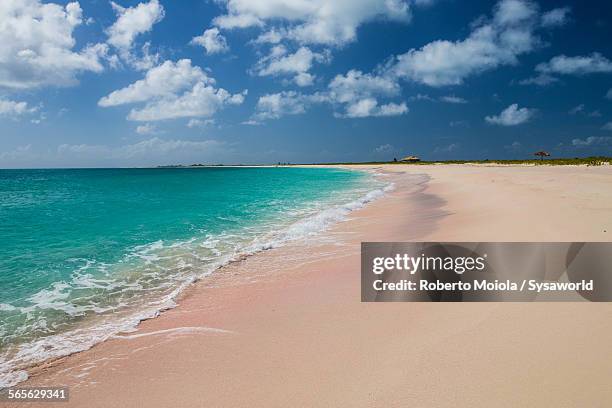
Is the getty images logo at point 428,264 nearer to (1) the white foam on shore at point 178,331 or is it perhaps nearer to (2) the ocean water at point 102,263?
(1) the white foam on shore at point 178,331

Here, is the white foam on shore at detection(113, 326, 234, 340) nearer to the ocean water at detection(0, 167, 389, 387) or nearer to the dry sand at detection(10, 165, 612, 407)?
the dry sand at detection(10, 165, 612, 407)

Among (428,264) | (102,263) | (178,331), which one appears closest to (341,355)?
(178,331)

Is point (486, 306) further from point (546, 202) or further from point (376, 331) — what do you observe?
point (546, 202)

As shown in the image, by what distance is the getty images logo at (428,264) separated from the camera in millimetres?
5685

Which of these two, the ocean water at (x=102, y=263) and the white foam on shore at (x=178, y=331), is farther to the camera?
the ocean water at (x=102, y=263)

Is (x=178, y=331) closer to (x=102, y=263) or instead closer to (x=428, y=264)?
(x=428, y=264)

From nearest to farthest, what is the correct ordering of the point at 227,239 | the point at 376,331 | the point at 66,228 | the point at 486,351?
the point at 486,351, the point at 376,331, the point at 227,239, the point at 66,228

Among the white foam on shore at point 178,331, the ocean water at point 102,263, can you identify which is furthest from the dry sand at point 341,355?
the ocean water at point 102,263

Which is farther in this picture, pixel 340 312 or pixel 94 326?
pixel 94 326

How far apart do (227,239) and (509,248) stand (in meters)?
7.56

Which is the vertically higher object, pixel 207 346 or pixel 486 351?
pixel 486 351

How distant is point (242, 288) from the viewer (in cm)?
604

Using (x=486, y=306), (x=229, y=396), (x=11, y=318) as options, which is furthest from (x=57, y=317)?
(x=486, y=306)

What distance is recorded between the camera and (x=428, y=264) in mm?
6160
